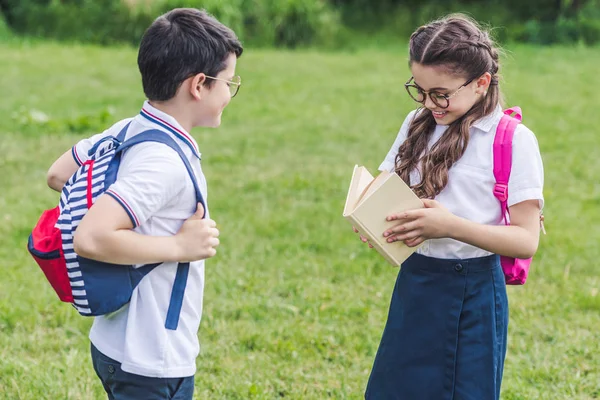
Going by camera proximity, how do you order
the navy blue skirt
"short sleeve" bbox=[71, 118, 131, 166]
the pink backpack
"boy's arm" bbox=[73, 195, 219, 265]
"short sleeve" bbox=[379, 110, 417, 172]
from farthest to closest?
"short sleeve" bbox=[379, 110, 417, 172] < the navy blue skirt < the pink backpack < "short sleeve" bbox=[71, 118, 131, 166] < "boy's arm" bbox=[73, 195, 219, 265]

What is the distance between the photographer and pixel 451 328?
253 centimetres

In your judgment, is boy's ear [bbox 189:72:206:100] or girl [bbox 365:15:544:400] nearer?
boy's ear [bbox 189:72:206:100]

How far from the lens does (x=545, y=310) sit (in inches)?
166

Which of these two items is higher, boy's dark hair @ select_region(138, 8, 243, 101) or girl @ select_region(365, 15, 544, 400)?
boy's dark hair @ select_region(138, 8, 243, 101)

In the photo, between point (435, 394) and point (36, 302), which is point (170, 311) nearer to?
point (435, 394)

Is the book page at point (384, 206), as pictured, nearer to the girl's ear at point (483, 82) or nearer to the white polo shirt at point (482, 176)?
the white polo shirt at point (482, 176)

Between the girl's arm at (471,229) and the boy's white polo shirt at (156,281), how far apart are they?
1.98 feet

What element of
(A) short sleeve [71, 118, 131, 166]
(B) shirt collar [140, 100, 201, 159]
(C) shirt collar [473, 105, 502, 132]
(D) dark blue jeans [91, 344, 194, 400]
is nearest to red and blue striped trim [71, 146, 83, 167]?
(A) short sleeve [71, 118, 131, 166]

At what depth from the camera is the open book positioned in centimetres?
230

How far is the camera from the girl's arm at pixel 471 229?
2336mm

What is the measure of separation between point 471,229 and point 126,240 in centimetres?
99

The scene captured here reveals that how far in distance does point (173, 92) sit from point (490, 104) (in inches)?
38.1

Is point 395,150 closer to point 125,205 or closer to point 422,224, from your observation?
point 422,224

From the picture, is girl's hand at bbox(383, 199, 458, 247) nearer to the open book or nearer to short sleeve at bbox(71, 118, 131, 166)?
the open book
